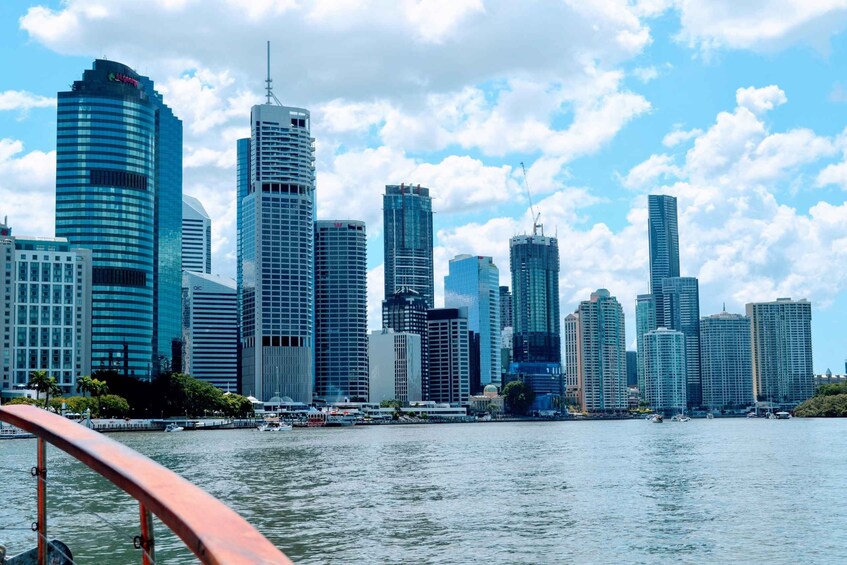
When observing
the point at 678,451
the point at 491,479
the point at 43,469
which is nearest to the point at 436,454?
the point at 678,451

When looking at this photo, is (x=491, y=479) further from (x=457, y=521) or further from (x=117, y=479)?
(x=117, y=479)

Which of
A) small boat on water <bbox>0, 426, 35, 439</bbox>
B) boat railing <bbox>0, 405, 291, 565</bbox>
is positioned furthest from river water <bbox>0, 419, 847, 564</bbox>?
small boat on water <bbox>0, 426, 35, 439</bbox>

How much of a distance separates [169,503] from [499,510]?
50654 mm

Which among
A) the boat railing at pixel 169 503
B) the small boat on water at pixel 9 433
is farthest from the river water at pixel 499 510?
the small boat on water at pixel 9 433

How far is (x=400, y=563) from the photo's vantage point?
3828 centimetres

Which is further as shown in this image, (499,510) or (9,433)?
(9,433)

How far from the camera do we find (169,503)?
5.66 m

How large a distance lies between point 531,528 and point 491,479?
2916cm

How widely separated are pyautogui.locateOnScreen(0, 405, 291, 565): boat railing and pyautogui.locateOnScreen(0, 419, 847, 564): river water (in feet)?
49.4

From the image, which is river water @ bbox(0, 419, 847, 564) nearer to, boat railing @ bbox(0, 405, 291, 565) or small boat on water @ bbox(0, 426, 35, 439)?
boat railing @ bbox(0, 405, 291, 565)

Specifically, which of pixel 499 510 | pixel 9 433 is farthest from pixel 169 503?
pixel 9 433

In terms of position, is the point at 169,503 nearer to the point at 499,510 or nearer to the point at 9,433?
the point at 499,510

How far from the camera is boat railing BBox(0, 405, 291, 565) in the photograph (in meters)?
5.32

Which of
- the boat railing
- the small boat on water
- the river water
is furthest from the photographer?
the small boat on water
